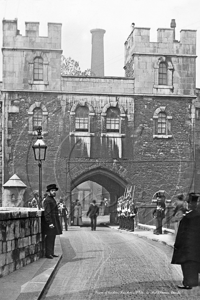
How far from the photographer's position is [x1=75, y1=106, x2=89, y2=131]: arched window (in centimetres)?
3441

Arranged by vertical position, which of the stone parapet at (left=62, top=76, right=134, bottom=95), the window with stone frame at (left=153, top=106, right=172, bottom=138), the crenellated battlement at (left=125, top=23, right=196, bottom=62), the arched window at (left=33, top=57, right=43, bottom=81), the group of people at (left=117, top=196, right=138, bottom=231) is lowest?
the group of people at (left=117, top=196, right=138, bottom=231)

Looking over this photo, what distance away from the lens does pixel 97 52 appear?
65.9 meters

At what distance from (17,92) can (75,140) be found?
399 cm

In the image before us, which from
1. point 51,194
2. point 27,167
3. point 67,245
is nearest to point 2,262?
point 51,194

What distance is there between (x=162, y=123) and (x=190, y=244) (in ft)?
85.3

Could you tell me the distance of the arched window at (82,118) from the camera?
34406 mm

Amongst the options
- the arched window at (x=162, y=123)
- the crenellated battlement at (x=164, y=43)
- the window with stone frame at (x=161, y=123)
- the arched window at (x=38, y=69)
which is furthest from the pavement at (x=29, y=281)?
the crenellated battlement at (x=164, y=43)

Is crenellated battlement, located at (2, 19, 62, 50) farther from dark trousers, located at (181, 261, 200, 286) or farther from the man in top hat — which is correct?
dark trousers, located at (181, 261, 200, 286)

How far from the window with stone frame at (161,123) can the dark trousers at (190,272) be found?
25.8 meters

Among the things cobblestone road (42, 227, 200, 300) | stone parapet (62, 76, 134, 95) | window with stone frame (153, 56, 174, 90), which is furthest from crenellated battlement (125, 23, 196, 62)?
cobblestone road (42, 227, 200, 300)

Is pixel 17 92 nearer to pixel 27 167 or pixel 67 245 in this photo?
pixel 27 167

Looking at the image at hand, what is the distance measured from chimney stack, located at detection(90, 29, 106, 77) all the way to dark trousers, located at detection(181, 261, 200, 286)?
5650 cm

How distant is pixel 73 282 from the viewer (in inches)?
385

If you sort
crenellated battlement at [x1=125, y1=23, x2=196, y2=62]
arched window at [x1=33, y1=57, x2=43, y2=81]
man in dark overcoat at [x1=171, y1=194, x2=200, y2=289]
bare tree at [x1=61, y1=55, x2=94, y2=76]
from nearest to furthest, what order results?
man in dark overcoat at [x1=171, y1=194, x2=200, y2=289] → arched window at [x1=33, y1=57, x2=43, y2=81] → crenellated battlement at [x1=125, y1=23, x2=196, y2=62] → bare tree at [x1=61, y1=55, x2=94, y2=76]
